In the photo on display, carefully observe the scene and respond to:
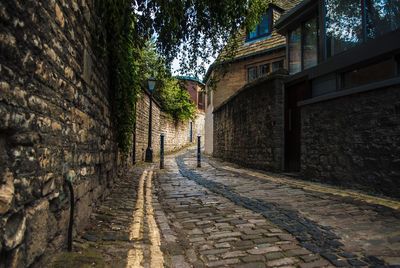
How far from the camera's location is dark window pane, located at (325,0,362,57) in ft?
27.8

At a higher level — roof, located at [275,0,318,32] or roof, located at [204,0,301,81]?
roof, located at [204,0,301,81]

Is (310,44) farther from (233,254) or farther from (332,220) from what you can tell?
(233,254)

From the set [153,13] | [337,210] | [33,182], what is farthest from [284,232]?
[153,13]

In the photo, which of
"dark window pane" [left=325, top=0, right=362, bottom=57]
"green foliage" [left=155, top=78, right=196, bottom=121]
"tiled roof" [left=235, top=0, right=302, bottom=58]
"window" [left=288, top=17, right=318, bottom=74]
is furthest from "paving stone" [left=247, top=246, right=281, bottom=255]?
"green foliage" [left=155, top=78, right=196, bottom=121]

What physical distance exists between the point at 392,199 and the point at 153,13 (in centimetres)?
550

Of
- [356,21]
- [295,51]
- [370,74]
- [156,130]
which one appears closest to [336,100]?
[370,74]

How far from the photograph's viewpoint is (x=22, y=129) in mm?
2488

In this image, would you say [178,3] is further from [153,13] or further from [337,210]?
[337,210]

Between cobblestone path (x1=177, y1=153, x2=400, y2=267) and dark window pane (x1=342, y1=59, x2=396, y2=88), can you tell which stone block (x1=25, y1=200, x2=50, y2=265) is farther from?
dark window pane (x1=342, y1=59, x2=396, y2=88)

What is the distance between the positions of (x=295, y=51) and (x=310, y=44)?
1.19 meters

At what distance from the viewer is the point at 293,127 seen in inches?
457

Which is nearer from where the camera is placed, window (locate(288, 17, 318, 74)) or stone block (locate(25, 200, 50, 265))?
stone block (locate(25, 200, 50, 265))

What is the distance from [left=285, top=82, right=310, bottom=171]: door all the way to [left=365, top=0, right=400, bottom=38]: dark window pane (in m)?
3.39

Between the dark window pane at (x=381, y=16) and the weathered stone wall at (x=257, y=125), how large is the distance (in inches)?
161
